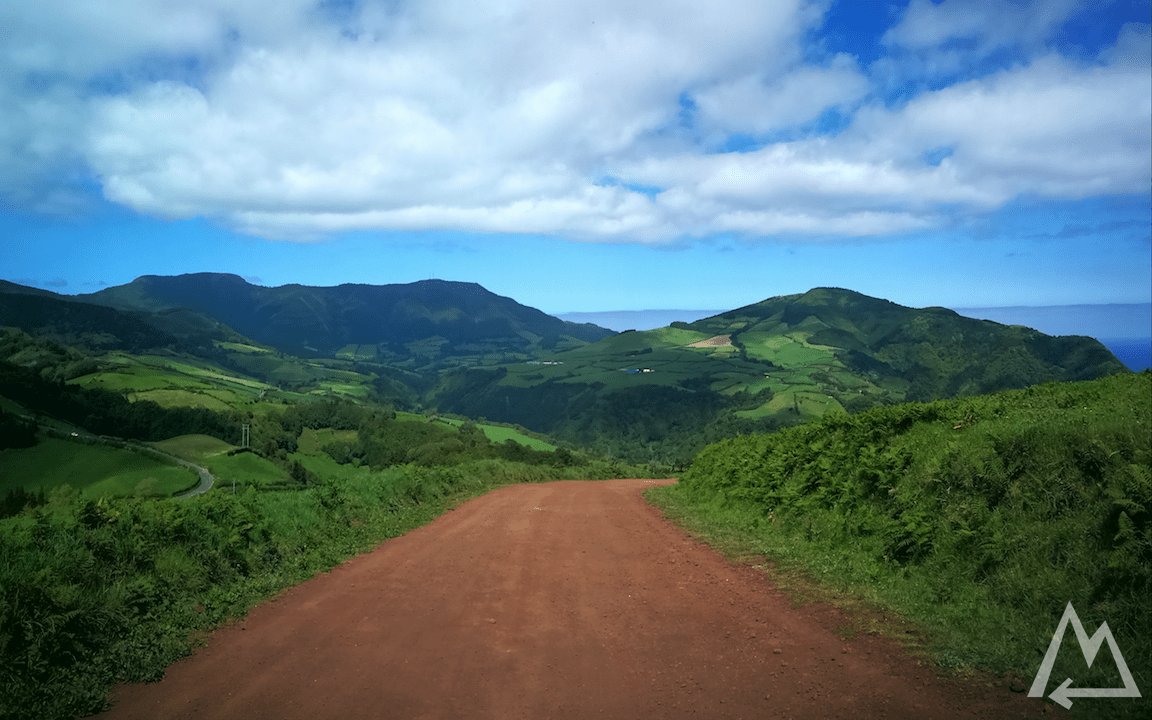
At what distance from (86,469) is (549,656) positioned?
321 feet

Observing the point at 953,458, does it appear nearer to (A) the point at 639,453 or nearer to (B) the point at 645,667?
(B) the point at 645,667

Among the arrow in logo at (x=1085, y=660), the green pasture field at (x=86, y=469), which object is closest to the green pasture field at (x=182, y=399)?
the green pasture field at (x=86, y=469)

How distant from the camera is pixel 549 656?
7.27 m

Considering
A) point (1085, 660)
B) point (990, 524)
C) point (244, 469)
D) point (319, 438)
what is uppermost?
point (990, 524)

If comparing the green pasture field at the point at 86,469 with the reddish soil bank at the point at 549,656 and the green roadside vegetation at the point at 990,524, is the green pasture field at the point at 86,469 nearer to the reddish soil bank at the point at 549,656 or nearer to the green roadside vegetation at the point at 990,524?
the reddish soil bank at the point at 549,656

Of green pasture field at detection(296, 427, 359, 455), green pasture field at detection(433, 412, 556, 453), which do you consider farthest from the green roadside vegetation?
green pasture field at detection(296, 427, 359, 455)

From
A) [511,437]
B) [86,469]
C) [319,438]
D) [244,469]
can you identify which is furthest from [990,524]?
[319,438]

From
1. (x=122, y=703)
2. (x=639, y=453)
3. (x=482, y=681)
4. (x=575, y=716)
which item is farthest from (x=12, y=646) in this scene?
(x=639, y=453)

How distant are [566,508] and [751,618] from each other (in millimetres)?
12673

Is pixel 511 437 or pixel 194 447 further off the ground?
pixel 511 437

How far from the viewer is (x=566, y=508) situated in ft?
67.2

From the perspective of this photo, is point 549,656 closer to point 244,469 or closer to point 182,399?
point 244,469

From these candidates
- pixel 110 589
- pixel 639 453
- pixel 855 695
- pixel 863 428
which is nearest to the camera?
pixel 855 695

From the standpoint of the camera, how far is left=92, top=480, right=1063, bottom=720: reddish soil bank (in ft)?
19.3
